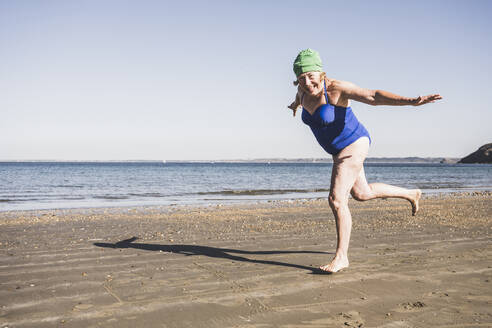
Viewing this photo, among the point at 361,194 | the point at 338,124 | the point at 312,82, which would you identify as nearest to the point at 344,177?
the point at 361,194

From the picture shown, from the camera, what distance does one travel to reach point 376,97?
3.73 meters

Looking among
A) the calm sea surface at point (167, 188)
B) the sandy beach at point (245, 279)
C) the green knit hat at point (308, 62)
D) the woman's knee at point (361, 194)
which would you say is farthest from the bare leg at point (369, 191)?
the calm sea surface at point (167, 188)

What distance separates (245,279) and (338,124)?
1.65 metres

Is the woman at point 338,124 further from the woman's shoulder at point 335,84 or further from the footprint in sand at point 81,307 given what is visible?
the footprint in sand at point 81,307

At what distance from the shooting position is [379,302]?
3023mm

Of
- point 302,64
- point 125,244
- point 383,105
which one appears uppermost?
point 302,64

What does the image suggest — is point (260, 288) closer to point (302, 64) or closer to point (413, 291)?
point (413, 291)

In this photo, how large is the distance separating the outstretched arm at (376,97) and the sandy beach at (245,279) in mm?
1521

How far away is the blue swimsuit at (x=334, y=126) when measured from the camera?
3.93 meters

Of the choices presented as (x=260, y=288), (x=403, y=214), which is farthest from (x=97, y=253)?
(x=403, y=214)

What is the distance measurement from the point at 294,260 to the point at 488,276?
181cm

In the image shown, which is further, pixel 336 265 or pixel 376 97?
pixel 336 265

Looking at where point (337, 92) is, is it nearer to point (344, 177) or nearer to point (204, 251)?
point (344, 177)

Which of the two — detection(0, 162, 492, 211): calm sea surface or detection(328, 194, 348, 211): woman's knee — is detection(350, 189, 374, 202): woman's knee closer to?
detection(328, 194, 348, 211): woman's knee
